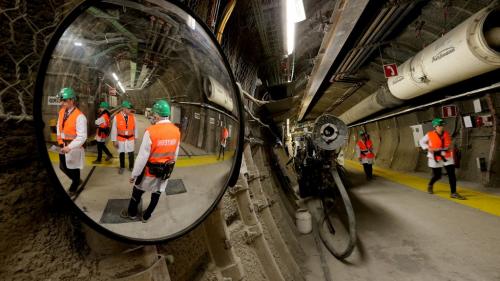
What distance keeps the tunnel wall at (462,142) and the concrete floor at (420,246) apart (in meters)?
2.09

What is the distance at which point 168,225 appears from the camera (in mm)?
878

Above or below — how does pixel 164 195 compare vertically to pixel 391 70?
below

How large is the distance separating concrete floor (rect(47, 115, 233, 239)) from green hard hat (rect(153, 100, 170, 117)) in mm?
56

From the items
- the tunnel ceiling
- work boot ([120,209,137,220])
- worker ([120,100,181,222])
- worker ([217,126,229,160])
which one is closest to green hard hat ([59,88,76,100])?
worker ([120,100,181,222])

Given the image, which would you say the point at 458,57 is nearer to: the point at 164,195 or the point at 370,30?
the point at 370,30

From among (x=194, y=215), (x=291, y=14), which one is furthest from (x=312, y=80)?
(x=194, y=215)

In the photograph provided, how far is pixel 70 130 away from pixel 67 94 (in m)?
0.11

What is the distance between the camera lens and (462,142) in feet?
22.1

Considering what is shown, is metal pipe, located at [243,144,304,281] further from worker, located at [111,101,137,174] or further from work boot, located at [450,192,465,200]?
work boot, located at [450,192,465,200]

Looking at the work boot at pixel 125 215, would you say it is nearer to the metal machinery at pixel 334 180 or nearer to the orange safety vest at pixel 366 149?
the metal machinery at pixel 334 180

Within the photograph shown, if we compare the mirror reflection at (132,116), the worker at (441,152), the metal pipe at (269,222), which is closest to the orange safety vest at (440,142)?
the worker at (441,152)

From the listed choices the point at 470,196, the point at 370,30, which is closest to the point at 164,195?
the point at 370,30

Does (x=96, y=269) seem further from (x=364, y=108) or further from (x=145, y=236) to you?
(x=364, y=108)

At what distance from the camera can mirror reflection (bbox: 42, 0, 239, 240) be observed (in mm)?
645
